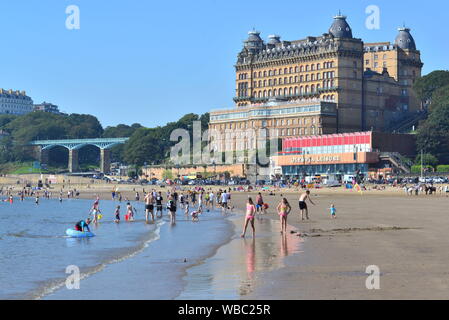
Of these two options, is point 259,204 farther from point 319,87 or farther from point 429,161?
point 319,87

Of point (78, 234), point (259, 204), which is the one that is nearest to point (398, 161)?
point (259, 204)

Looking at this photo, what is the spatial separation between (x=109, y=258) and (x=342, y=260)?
934cm

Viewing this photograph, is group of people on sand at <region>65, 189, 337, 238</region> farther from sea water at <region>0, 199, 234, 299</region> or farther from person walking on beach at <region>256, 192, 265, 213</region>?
sea water at <region>0, 199, 234, 299</region>

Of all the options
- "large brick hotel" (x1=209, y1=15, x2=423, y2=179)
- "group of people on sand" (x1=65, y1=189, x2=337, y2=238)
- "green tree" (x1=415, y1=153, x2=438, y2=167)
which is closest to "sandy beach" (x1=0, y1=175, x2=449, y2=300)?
"group of people on sand" (x1=65, y1=189, x2=337, y2=238)

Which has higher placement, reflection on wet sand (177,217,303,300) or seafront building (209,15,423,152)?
seafront building (209,15,423,152)

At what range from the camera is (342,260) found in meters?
25.0

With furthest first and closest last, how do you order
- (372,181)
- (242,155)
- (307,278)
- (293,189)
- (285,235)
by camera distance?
1. (242,155)
2. (372,181)
3. (293,189)
4. (285,235)
5. (307,278)

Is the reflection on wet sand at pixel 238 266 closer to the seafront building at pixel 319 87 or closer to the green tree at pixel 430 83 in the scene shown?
the seafront building at pixel 319 87

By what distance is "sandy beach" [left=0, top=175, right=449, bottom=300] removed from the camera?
63.5 ft
